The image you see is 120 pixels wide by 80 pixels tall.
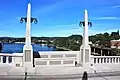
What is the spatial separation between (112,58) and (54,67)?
498 centimetres

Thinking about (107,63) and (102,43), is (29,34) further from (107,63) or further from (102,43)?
(102,43)

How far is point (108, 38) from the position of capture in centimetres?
12062

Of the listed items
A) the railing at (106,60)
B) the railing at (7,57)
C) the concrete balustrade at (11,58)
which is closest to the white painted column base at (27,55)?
the concrete balustrade at (11,58)

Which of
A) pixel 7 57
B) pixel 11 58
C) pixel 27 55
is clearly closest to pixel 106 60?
pixel 27 55

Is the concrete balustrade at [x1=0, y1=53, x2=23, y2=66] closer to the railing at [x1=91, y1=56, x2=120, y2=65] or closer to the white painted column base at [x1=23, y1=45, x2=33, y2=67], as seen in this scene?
the white painted column base at [x1=23, y1=45, x2=33, y2=67]

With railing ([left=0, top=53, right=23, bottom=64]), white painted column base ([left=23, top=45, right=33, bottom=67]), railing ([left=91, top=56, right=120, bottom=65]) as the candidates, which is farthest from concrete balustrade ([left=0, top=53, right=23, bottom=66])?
railing ([left=91, top=56, right=120, bottom=65])

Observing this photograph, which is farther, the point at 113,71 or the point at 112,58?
the point at 112,58

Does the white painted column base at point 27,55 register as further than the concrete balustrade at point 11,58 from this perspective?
No

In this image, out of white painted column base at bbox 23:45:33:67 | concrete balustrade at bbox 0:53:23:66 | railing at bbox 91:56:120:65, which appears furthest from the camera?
railing at bbox 91:56:120:65

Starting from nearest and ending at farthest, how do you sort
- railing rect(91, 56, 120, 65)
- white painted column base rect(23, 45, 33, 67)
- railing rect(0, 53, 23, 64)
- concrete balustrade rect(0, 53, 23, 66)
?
1. white painted column base rect(23, 45, 33, 67)
2. concrete balustrade rect(0, 53, 23, 66)
3. railing rect(0, 53, 23, 64)
4. railing rect(91, 56, 120, 65)

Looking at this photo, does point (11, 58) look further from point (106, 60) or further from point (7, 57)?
point (106, 60)

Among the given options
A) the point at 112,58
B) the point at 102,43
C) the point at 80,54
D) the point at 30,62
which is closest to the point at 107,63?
the point at 112,58

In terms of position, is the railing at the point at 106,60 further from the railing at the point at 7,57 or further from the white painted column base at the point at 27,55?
the railing at the point at 7,57

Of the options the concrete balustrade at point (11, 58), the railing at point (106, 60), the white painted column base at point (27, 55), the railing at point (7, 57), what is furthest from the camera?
the railing at point (106, 60)
